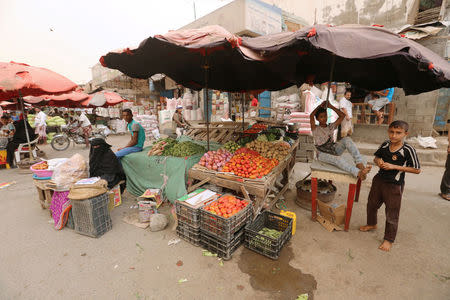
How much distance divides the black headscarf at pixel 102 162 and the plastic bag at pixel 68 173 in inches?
14.8

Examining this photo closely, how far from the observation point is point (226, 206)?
10.4ft

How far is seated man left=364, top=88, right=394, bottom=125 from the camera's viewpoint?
7.87 metres

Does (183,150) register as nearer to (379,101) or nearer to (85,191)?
(85,191)

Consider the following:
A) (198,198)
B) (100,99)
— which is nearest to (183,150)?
(198,198)

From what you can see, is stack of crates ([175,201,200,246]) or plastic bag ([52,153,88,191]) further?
plastic bag ([52,153,88,191])

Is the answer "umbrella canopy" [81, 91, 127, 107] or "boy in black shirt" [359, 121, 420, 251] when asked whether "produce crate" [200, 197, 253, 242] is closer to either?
"boy in black shirt" [359, 121, 420, 251]

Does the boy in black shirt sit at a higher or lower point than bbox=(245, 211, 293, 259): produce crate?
higher

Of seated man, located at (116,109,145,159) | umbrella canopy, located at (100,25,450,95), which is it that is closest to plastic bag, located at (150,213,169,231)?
seated man, located at (116,109,145,159)

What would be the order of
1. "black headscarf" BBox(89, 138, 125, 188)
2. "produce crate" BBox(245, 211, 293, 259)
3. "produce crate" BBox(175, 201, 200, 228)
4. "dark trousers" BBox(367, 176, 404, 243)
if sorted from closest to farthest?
"produce crate" BBox(245, 211, 293, 259) → "dark trousers" BBox(367, 176, 404, 243) → "produce crate" BBox(175, 201, 200, 228) → "black headscarf" BBox(89, 138, 125, 188)

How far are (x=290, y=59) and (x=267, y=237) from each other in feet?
→ 9.54

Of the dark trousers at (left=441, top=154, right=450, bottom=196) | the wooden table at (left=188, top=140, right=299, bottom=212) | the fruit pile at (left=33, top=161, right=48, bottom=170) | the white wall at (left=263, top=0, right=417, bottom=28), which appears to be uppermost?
the white wall at (left=263, top=0, right=417, bottom=28)

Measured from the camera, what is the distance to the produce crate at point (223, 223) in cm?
285

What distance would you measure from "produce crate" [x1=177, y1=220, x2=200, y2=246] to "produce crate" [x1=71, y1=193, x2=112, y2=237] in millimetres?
1338

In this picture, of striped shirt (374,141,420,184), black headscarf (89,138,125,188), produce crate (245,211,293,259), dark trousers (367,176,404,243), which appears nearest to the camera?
striped shirt (374,141,420,184)
